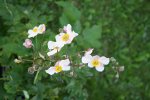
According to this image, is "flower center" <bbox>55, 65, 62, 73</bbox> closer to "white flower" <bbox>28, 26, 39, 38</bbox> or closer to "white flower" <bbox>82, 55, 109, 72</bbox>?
"white flower" <bbox>82, 55, 109, 72</bbox>

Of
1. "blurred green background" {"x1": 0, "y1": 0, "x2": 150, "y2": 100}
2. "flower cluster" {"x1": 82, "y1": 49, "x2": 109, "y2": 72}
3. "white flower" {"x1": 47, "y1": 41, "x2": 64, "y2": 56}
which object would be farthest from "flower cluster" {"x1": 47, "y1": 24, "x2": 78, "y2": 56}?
"blurred green background" {"x1": 0, "y1": 0, "x2": 150, "y2": 100}

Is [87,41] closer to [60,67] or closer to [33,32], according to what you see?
[33,32]

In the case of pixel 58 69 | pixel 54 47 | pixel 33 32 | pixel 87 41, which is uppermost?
pixel 87 41

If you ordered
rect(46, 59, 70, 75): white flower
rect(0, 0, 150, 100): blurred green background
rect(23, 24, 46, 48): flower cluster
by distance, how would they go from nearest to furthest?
rect(46, 59, 70, 75): white flower → rect(23, 24, 46, 48): flower cluster → rect(0, 0, 150, 100): blurred green background

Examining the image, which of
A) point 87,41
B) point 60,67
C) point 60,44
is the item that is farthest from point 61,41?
point 87,41

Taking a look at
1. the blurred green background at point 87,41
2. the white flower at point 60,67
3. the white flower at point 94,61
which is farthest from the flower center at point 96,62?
the blurred green background at point 87,41

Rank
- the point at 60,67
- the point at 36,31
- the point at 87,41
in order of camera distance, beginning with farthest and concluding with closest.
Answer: the point at 87,41 < the point at 36,31 < the point at 60,67

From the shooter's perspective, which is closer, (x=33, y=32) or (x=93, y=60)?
(x=93, y=60)
